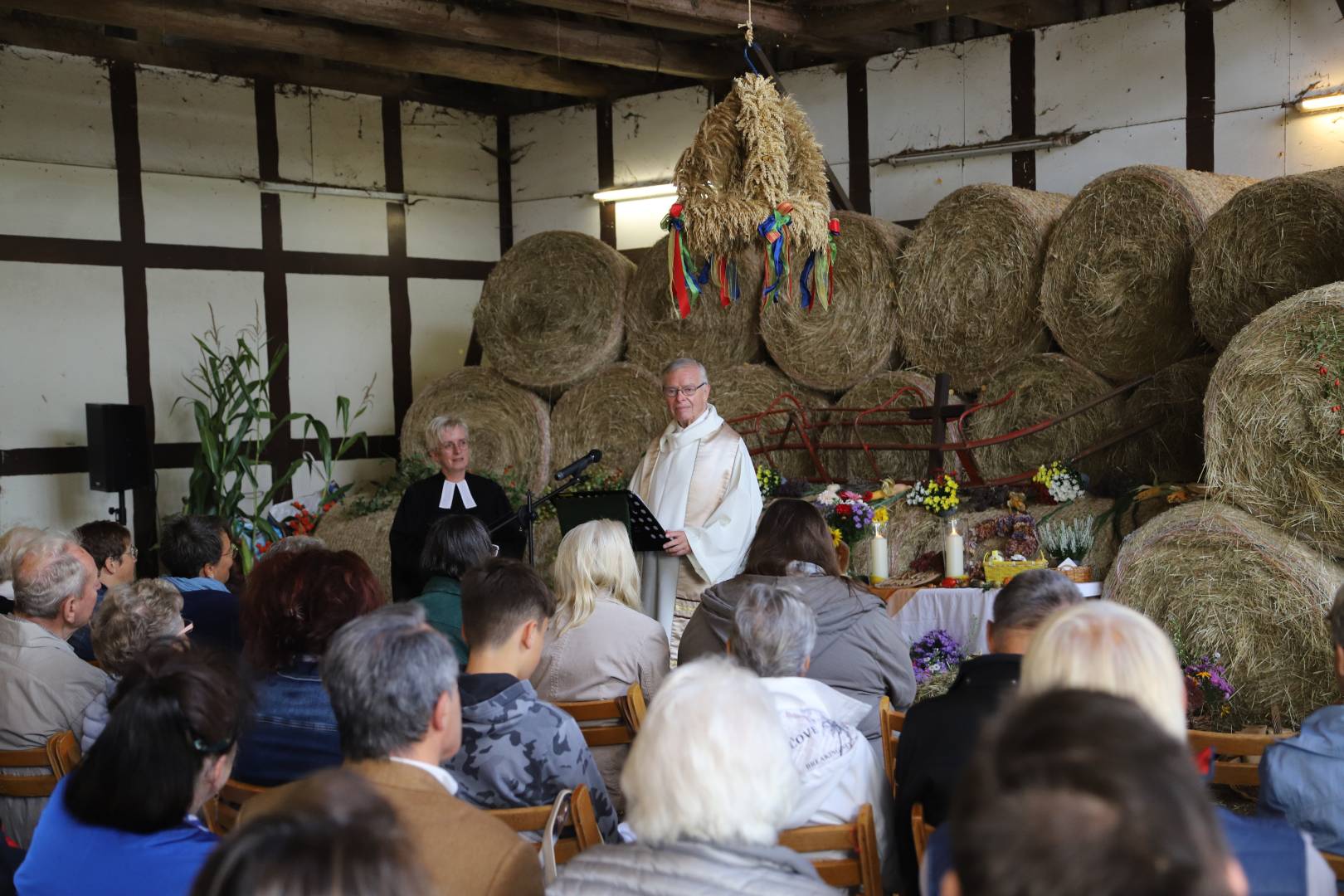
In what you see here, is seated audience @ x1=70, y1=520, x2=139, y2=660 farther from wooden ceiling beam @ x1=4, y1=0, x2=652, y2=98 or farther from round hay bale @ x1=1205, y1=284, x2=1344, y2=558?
round hay bale @ x1=1205, y1=284, x2=1344, y2=558

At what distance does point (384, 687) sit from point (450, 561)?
1662 millimetres

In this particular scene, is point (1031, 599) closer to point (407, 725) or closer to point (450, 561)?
point (407, 725)

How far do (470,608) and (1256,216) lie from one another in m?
4.00

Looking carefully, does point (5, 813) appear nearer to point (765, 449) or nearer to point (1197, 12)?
point (765, 449)

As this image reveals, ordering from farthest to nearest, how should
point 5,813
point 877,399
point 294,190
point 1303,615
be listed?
1. point 294,190
2. point 877,399
3. point 1303,615
4. point 5,813

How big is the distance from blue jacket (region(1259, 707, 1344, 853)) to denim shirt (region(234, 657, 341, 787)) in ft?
5.86

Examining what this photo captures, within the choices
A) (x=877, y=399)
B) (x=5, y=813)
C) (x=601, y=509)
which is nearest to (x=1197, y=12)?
(x=877, y=399)

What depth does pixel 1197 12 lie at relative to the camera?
649 cm

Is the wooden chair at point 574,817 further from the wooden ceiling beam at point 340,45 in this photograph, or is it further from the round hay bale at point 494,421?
the round hay bale at point 494,421

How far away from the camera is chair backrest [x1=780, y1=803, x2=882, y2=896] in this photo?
2.10m

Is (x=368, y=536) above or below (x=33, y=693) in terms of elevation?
below

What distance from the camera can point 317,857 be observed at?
3.50ft

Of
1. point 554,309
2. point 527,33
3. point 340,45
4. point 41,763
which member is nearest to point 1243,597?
point 41,763

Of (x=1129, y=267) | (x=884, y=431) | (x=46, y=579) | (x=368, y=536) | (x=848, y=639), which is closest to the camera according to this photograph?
(x=848, y=639)
